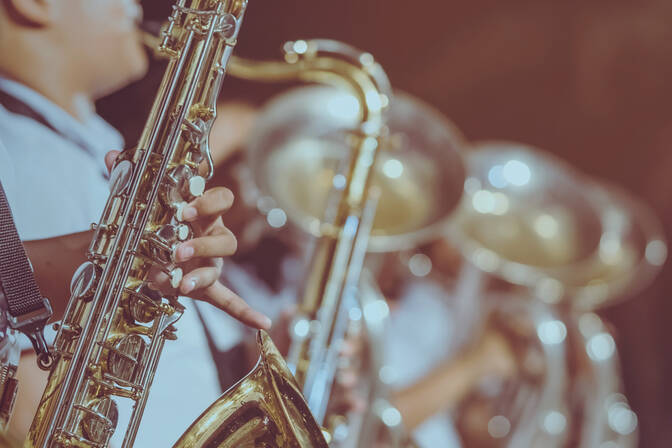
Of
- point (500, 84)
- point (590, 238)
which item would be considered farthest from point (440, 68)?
point (590, 238)

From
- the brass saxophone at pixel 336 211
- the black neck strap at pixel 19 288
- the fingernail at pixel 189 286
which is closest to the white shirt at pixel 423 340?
the brass saxophone at pixel 336 211

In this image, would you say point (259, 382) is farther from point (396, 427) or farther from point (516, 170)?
point (516, 170)

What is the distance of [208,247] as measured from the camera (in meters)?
1.09

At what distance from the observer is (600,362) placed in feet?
9.52

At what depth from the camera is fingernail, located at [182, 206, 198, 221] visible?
1076 millimetres

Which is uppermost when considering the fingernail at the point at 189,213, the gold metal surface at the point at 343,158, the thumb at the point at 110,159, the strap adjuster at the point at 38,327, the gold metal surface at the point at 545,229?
the gold metal surface at the point at 545,229

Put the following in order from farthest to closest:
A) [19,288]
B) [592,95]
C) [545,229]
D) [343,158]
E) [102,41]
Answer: [592,95]
[545,229]
[343,158]
[102,41]
[19,288]

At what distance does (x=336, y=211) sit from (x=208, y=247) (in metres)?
0.63

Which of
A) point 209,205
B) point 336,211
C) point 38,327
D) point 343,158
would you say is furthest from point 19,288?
point 343,158

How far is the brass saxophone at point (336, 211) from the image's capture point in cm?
155

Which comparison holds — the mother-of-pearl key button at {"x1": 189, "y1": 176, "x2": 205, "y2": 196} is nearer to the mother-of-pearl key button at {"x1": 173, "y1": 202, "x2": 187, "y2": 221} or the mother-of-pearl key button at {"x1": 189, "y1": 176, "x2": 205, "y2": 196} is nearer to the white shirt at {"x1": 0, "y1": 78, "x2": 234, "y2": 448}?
the mother-of-pearl key button at {"x1": 173, "y1": 202, "x2": 187, "y2": 221}

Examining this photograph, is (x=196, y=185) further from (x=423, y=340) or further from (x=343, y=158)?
(x=423, y=340)

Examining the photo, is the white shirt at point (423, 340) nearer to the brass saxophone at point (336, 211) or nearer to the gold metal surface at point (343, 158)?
the gold metal surface at point (343, 158)

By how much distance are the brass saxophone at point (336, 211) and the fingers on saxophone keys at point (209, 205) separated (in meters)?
0.39
